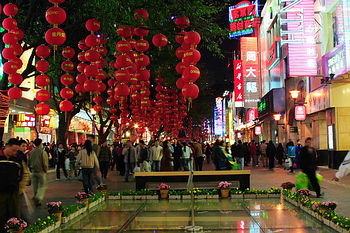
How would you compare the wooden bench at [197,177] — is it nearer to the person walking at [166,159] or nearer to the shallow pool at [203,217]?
the shallow pool at [203,217]

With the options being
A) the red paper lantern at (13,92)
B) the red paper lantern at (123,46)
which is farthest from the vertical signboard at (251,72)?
the red paper lantern at (13,92)

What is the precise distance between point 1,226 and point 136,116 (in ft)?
73.1

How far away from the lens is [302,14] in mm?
22812

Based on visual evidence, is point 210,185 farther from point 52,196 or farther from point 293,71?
point 293,71

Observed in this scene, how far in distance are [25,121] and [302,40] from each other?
19.6m

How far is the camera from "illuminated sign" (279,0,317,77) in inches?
893

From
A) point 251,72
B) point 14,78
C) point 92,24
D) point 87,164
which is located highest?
point 251,72

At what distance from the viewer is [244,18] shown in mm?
51312

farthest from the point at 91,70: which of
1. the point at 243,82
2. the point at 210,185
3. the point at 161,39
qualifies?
the point at 243,82

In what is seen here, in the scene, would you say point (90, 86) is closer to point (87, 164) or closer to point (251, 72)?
point (87, 164)

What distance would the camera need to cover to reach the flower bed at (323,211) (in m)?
8.13

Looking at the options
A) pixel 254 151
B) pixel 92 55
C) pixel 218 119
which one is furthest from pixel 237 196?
pixel 218 119

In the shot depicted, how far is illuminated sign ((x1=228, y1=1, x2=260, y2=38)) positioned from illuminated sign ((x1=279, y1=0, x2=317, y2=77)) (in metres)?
25.8

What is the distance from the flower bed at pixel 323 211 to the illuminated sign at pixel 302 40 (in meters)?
12.1
